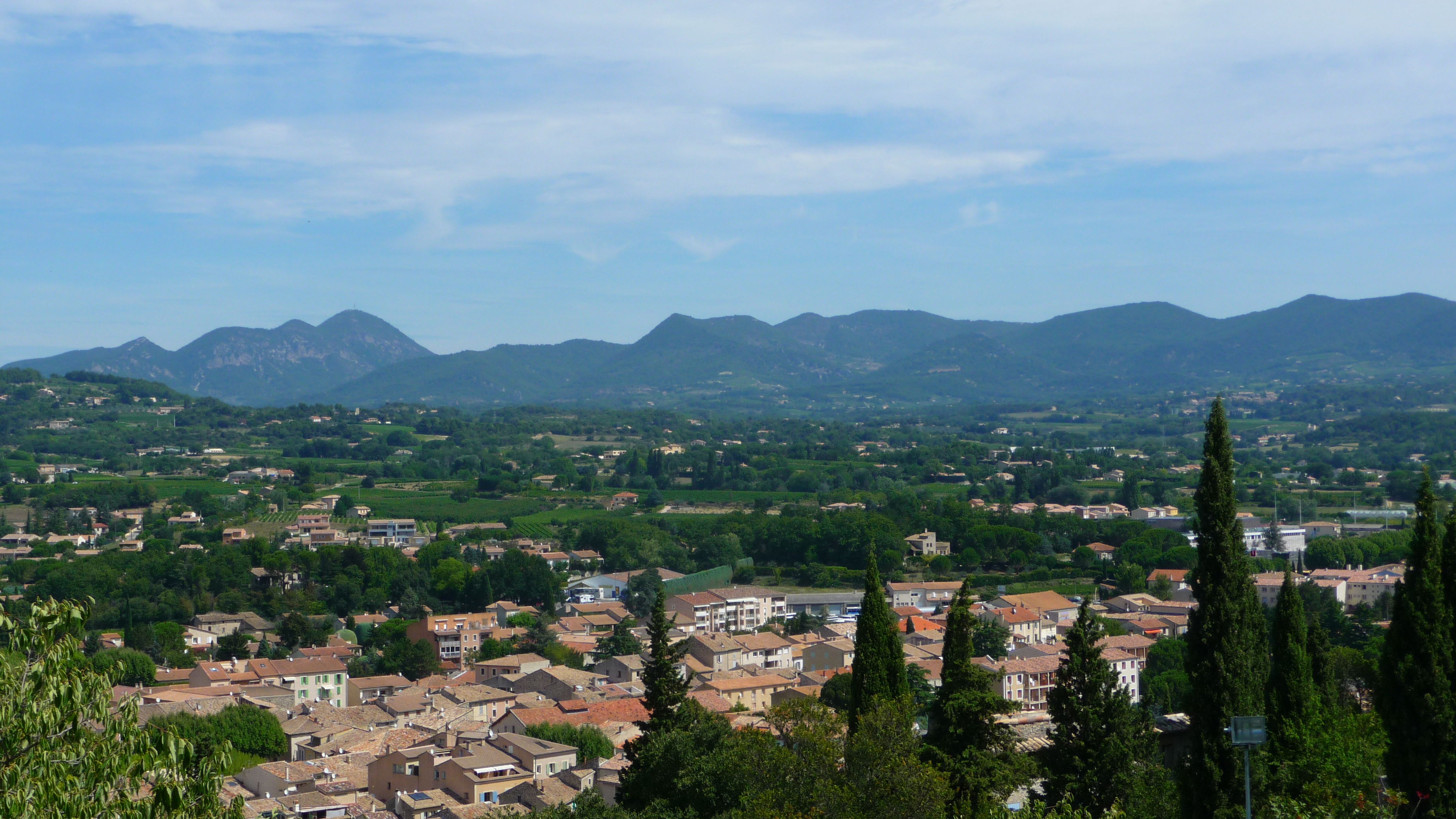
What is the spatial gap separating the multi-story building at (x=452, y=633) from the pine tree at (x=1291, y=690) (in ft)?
107

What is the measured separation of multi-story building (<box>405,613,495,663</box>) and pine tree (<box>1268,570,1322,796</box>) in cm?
3276

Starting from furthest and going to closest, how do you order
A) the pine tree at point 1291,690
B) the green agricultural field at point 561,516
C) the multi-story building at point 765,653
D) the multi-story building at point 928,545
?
the green agricultural field at point 561,516 < the multi-story building at point 928,545 < the multi-story building at point 765,653 < the pine tree at point 1291,690

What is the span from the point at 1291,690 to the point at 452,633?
34.2 m

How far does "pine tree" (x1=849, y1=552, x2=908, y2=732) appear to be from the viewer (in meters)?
14.9

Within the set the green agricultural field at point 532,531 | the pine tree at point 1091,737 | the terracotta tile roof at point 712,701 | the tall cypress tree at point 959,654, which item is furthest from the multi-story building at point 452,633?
the pine tree at point 1091,737

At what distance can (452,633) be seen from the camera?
1706 inches

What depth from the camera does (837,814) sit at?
11703 mm

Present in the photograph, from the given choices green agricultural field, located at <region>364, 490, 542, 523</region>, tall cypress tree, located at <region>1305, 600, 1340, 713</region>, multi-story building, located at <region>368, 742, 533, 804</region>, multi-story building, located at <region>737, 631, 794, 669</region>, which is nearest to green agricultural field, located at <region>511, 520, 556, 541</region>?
green agricultural field, located at <region>364, 490, 542, 523</region>

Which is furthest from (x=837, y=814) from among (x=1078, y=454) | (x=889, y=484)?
(x=1078, y=454)

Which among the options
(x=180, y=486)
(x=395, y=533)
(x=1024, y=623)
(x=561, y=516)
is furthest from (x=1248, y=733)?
(x=180, y=486)

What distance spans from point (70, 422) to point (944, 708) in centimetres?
11518

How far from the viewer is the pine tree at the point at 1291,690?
1257cm

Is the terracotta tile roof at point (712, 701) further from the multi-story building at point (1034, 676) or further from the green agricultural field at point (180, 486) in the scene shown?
the green agricultural field at point (180, 486)

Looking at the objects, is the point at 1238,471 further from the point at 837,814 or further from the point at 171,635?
the point at 837,814
